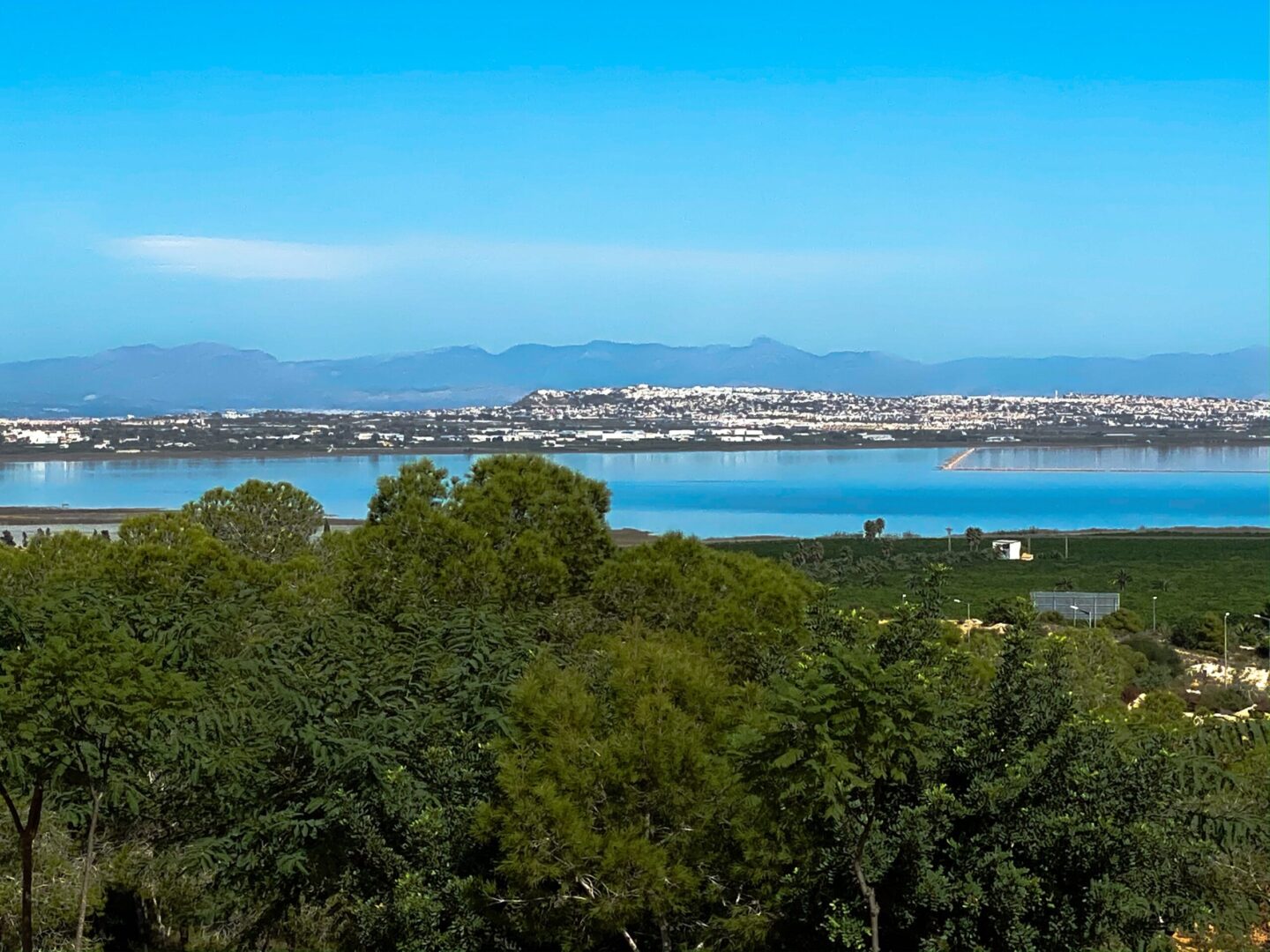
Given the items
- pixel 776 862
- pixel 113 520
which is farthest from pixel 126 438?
pixel 776 862

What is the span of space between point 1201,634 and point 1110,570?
19470mm

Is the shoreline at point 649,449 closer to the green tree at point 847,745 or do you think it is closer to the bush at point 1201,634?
the bush at point 1201,634

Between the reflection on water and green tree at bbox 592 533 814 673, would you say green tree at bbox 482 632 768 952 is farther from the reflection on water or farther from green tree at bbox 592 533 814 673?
the reflection on water

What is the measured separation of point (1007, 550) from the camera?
6725 cm

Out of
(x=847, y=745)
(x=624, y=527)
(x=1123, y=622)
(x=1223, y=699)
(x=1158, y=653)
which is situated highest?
(x=847, y=745)

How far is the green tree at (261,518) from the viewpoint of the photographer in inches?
1114

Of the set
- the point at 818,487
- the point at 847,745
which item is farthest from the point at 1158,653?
the point at 818,487

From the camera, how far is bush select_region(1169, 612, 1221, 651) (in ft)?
137

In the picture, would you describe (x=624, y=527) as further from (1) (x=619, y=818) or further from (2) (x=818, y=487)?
(1) (x=619, y=818)

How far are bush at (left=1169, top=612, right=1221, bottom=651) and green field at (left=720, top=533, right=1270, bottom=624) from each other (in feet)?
12.5

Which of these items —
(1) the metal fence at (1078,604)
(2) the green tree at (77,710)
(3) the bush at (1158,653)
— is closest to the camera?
(2) the green tree at (77,710)

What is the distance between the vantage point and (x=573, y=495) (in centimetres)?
1973

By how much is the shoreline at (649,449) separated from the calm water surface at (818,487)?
8.69 feet

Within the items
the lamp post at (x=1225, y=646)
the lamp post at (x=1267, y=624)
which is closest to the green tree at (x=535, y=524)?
the lamp post at (x=1225, y=646)
